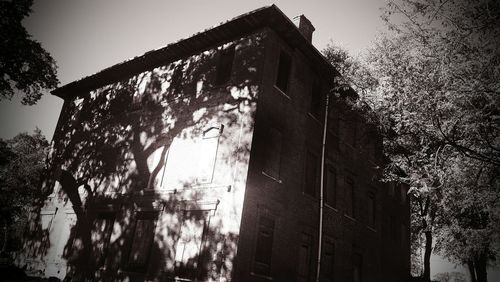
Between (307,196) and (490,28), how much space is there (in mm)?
7960

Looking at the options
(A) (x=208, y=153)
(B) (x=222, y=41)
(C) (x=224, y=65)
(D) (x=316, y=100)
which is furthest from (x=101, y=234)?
(D) (x=316, y=100)

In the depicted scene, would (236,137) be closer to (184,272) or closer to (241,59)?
(241,59)

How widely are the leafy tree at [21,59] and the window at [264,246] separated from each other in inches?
482

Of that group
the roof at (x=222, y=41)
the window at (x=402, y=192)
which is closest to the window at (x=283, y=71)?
the roof at (x=222, y=41)

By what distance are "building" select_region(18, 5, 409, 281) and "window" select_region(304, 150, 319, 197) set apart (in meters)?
0.08

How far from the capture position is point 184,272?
10.4 meters

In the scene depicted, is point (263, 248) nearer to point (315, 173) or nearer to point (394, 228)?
point (315, 173)

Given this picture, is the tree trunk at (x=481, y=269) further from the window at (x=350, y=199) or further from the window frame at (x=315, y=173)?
the window frame at (x=315, y=173)

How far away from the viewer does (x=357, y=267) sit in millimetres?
16062

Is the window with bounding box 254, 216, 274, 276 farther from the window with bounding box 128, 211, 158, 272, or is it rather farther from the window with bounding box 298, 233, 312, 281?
the window with bounding box 128, 211, 158, 272

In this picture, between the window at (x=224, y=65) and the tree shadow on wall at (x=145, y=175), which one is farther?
the window at (x=224, y=65)

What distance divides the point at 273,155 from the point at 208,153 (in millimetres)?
2361

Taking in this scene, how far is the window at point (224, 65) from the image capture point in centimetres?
1326

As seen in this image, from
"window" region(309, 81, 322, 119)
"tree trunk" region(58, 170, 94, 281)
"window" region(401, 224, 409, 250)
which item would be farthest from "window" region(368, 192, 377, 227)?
"tree trunk" region(58, 170, 94, 281)
